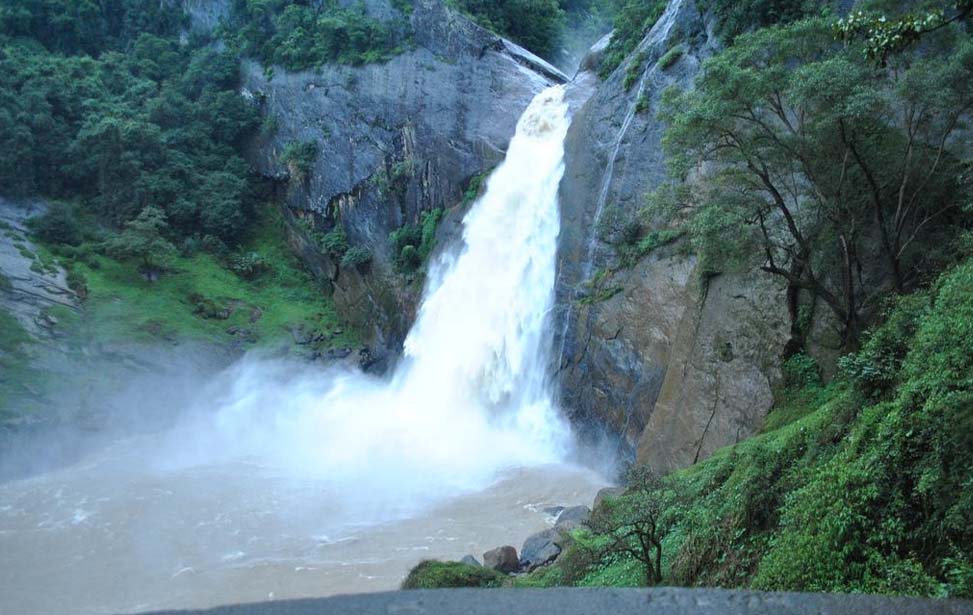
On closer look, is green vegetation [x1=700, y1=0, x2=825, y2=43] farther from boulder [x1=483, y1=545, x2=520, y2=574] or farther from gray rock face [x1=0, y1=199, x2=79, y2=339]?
gray rock face [x1=0, y1=199, x2=79, y2=339]

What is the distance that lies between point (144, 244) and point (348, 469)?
1640 centimetres

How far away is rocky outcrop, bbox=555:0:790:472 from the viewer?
13.8 m

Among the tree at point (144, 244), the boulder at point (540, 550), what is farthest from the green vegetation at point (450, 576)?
the tree at point (144, 244)

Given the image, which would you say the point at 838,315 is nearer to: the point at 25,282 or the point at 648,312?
the point at 648,312

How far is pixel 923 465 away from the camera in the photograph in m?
5.76

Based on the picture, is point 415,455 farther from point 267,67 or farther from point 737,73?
point 267,67

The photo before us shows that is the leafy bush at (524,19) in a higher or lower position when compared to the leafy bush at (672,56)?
higher

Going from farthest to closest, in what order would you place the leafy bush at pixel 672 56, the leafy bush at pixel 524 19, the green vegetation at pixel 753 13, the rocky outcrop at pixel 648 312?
the leafy bush at pixel 524 19 → the leafy bush at pixel 672 56 → the green vegetation at pixel 753 13 → the rocky outcrop at pixel 648 312

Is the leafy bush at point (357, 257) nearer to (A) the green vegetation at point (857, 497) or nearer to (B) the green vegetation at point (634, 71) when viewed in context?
(B) the green vegetation at point (634, 71)

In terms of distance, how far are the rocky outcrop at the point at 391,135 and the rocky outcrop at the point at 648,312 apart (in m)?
7.12

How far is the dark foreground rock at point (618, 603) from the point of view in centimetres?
348

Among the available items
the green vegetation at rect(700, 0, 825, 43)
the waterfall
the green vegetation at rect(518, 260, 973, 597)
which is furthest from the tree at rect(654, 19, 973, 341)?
the waterfall

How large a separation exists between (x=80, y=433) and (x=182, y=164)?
1603cm

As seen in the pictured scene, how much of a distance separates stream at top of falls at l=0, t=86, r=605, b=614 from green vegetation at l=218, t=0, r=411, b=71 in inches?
373
